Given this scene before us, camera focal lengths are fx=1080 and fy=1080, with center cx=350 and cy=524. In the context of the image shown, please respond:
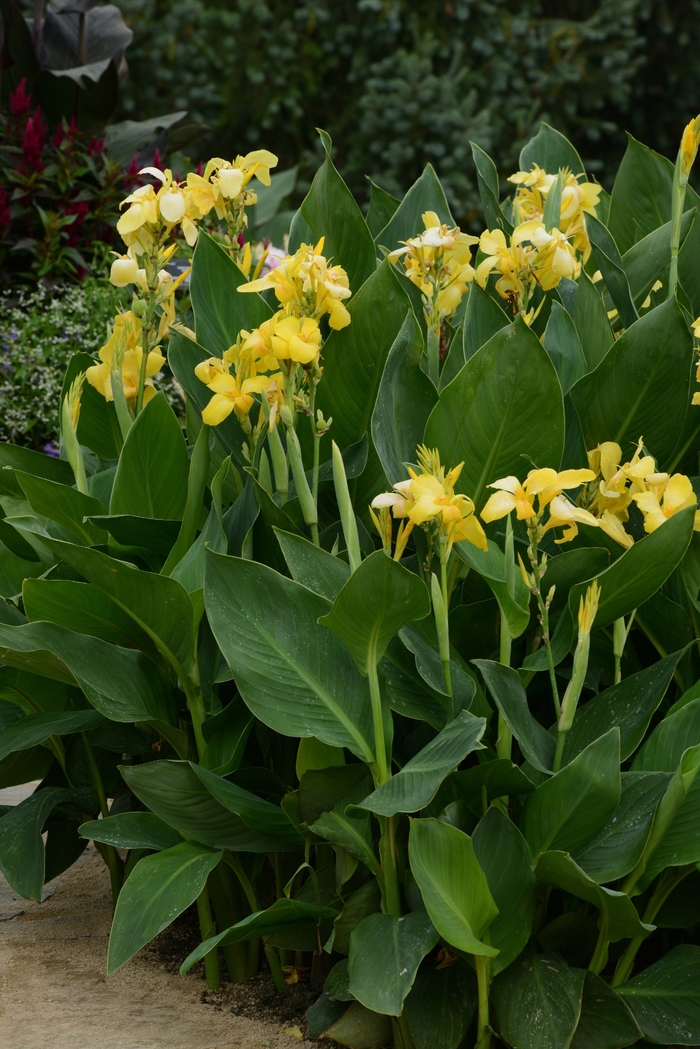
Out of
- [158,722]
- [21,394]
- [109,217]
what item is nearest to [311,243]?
[158,722]

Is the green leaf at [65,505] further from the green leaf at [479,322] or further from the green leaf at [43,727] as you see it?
the green leaf at [479,322]

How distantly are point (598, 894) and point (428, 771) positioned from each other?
8.9 inches

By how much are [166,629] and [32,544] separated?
31 centimetres

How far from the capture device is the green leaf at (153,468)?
1.44 m

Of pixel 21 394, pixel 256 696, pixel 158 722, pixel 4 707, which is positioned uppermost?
pixel 256 696

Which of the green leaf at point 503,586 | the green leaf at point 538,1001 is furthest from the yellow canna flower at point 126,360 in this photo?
the green leaf at point 538,1001

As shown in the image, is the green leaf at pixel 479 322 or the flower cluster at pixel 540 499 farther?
the green leaf at pixel 479 322

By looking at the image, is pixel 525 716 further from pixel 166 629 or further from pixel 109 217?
pixel 109 217

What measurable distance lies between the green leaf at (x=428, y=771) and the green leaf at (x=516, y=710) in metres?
0.05

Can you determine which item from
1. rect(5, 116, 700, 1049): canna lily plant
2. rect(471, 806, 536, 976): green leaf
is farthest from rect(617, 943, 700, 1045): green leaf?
rect(471, 806, 536, 976): green leaf

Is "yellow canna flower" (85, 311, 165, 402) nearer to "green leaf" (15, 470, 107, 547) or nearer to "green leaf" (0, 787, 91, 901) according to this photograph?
"green leaf" (15, 470, 107, 547)

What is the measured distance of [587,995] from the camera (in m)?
1.24

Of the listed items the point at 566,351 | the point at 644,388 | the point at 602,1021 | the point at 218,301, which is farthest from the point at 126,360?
the point at 602,1021

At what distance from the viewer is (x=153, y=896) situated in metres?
1.29
